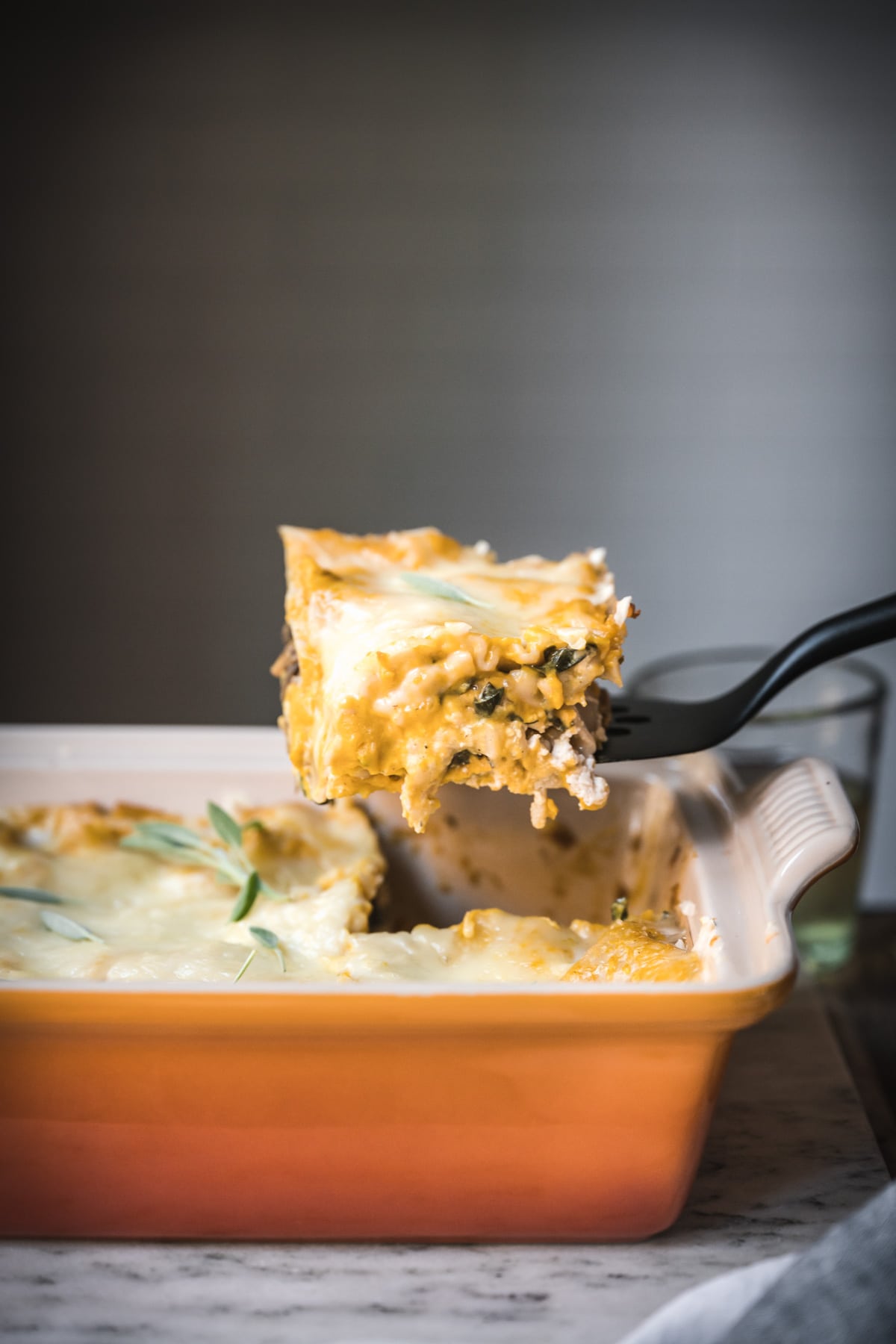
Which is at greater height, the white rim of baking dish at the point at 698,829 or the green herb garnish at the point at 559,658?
the green herb garnish at the point at 559,658

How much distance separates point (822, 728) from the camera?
116 cm

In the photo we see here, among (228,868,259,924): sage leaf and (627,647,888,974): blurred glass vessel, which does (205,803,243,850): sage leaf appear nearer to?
(228,868,259,924): sage leaf

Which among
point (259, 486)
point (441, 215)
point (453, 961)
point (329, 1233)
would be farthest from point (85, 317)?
point (329, 1233)

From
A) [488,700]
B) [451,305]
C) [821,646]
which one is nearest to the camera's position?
[488,700]

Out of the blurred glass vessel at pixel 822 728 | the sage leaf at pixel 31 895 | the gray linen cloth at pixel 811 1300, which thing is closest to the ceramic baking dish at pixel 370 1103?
the gray linen cloth at pixel 811 1300

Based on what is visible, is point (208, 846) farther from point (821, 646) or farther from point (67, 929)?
point (821, 646)

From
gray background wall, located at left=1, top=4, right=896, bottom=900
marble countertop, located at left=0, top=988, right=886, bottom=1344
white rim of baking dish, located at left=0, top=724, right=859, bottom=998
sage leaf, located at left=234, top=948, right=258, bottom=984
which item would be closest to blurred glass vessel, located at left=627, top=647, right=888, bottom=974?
white rim of baking dish, located at left=0, top=724, right=859, bottom=998

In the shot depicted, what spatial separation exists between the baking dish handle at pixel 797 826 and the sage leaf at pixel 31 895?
50cm

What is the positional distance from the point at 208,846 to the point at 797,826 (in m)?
0.45

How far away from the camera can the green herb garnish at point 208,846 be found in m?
0.93

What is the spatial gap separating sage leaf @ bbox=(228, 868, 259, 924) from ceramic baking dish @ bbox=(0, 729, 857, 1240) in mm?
207

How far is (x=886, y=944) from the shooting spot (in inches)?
53.8

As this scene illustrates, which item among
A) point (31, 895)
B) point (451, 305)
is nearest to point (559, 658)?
point (31, 895)

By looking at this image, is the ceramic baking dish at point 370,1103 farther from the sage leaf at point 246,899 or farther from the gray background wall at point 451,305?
the gray background wall at point 451,305
